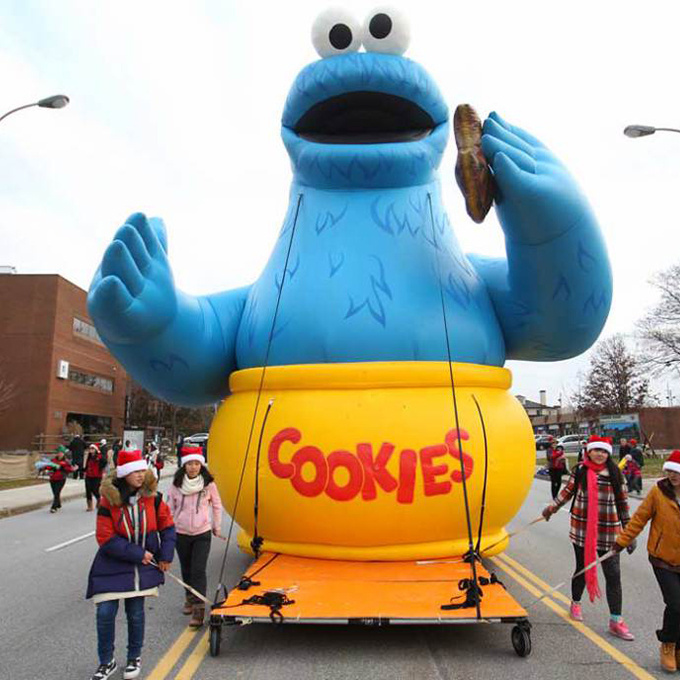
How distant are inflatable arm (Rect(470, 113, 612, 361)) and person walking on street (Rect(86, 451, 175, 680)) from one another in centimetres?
356

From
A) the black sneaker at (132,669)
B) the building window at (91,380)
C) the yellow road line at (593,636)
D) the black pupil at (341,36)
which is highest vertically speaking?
the building window at (91,380)

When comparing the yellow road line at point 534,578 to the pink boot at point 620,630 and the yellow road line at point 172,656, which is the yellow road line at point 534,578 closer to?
the pink boot at point 620,630

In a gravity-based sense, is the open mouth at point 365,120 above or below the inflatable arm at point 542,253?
above

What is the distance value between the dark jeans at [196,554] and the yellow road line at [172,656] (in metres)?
0.40

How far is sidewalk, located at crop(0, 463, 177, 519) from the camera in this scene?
1388 centimetres

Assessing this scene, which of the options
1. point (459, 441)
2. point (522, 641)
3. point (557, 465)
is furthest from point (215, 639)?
point (557, 465)

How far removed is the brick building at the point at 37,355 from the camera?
37.6 metres

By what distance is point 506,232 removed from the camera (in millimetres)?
5648

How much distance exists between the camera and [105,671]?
387cm

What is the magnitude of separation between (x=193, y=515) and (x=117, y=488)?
1488 millimetres

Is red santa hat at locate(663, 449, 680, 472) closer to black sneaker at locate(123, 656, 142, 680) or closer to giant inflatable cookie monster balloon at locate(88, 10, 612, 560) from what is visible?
giant inflatable cookie monster balloon at locate(88, 10, 612, 560)

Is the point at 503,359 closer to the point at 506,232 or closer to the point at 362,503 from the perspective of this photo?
the point at 506,232

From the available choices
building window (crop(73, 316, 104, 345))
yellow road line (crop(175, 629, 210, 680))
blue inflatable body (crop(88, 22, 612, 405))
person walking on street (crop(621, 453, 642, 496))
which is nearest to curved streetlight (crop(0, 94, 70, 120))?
blue inflatable body (crop(88, 22, 612, 405))

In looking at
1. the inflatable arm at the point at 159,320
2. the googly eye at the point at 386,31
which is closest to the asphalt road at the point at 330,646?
the inflatable arm at the point at 159,320
